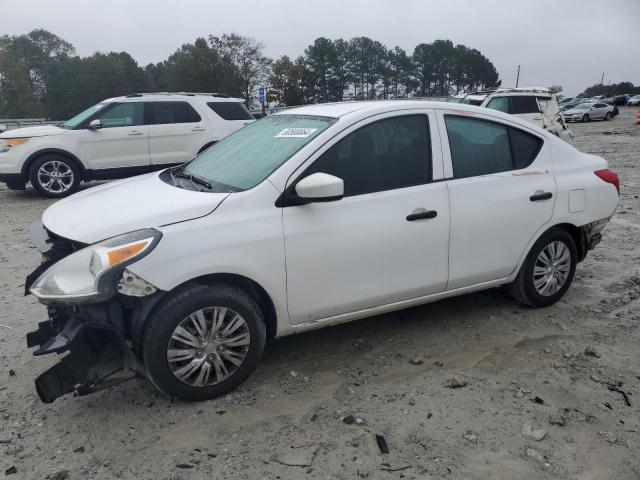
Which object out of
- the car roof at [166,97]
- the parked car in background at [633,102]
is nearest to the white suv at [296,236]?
the car roof at [166,97]

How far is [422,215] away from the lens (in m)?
3.68

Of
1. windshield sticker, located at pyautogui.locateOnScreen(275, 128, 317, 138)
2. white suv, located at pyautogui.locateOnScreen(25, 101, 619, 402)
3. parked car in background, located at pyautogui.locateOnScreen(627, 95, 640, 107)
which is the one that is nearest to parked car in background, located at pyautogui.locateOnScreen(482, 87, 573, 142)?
white suv, located at pyautogui.locateOnScreen(25, 101, 619, 402)

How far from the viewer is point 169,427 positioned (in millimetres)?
3035

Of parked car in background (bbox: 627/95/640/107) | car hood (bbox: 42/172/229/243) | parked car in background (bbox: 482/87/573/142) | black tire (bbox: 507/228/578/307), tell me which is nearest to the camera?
car hood (bbox: 42/172/229/243)

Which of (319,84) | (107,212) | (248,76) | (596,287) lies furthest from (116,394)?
(319,84)

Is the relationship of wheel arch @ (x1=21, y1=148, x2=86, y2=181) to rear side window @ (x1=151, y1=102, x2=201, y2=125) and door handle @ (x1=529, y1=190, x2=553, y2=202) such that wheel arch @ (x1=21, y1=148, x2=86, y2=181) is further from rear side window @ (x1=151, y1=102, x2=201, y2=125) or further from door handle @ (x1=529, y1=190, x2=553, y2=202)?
door handle @ (x1=529, y1=190, x2=553, y2=202)

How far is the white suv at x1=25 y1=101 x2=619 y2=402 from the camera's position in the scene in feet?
9.78

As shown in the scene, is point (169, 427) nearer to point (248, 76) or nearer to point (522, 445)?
point (522, 445)

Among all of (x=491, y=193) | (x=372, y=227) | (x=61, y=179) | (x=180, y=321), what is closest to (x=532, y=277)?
(x=491, y=193)

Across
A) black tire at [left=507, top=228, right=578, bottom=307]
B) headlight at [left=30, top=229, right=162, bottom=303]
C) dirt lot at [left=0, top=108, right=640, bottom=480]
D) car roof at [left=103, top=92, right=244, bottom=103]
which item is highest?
car roof at [left=103, top=92, right=244, bottom=103]

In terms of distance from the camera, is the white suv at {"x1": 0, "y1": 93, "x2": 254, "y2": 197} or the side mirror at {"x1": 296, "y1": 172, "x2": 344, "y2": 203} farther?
the white suv at {"x1": 0, "y1": 93, "x2": 254, "y2": 197}

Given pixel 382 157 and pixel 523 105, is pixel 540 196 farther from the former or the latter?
pixel 523 105

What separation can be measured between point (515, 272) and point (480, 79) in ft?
409

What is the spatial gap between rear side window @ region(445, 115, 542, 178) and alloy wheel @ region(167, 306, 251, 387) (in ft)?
6.25
